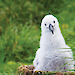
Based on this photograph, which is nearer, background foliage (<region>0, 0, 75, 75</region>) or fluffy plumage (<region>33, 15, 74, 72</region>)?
fluffy plumage (<region>33, 15, 74, 72</region>)

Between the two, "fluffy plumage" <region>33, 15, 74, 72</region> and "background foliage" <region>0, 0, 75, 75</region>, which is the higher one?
"background foliage" <region>0, 0, 75, 75</region>

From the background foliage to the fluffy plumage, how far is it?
1.81 metres

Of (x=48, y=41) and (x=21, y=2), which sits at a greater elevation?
(x=21, y=2)

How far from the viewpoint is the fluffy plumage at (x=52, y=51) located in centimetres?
195

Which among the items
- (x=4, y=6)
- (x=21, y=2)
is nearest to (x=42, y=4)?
(x=21, y=2)

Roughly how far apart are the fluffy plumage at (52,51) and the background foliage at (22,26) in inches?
71.3

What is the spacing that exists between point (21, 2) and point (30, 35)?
0.87 m

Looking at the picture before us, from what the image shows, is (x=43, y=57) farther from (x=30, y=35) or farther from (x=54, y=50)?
(x=30, y=35)

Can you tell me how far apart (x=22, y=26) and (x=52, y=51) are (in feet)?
10.9

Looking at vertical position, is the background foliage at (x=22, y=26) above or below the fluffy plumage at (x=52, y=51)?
above

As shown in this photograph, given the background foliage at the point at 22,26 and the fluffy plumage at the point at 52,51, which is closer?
the fluffy plumage at the point at 52,51

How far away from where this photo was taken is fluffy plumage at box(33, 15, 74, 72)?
1.95 meters

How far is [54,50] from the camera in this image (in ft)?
6.46

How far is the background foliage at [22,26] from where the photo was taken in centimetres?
446
